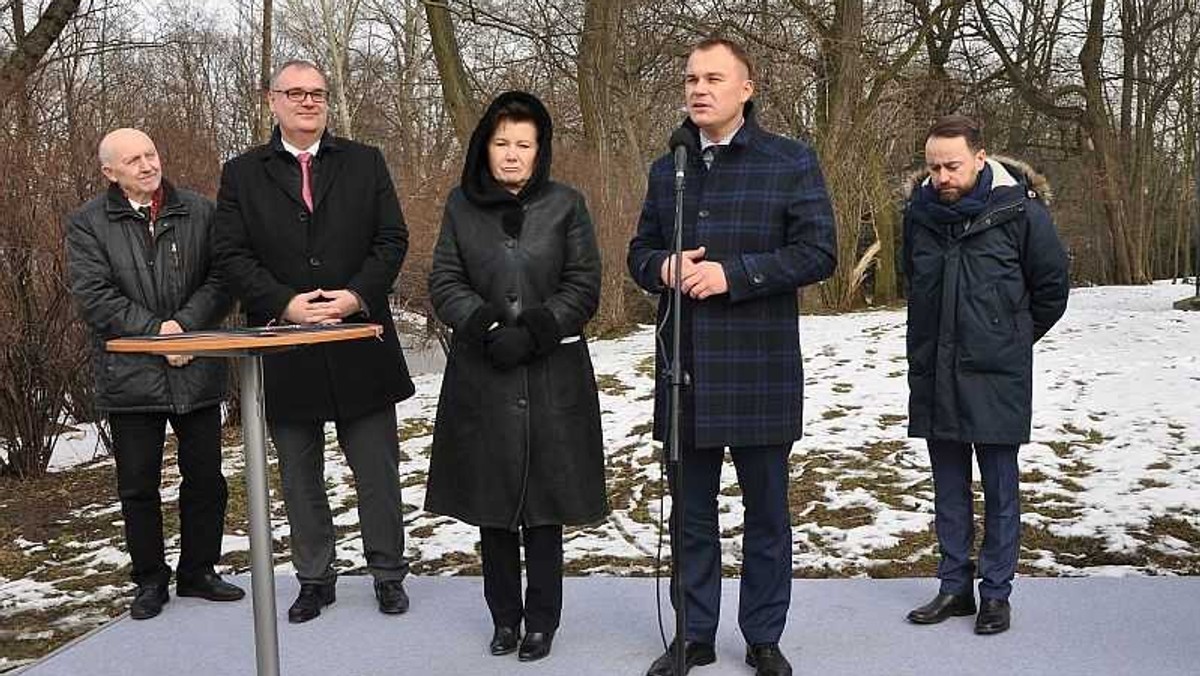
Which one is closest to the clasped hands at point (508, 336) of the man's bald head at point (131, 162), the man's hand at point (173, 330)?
the man's hand at point (173, 330)

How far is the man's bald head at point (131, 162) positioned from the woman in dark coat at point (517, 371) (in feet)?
3.72

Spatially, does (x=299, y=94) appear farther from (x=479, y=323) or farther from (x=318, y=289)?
(x=479, y=323)

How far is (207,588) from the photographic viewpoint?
3.89 metres

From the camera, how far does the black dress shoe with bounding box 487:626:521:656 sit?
3.28m

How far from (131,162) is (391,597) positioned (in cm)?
163

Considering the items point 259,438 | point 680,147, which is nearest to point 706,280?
point 680,147

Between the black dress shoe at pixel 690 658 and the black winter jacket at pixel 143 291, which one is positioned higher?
the black winter jacket at pixel 143 291

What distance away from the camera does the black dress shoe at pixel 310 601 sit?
3604mm

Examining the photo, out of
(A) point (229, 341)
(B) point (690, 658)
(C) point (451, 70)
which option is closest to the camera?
(A) point (229, 341)

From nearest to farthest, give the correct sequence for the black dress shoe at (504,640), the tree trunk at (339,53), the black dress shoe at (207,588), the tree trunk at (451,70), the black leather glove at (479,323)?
the black leather glove at (479,323)
the black dress shoe at (504,640)
the black dress shoe at (207,588)
the tree trunk at (451,70)
the tree trunk at (339,53)

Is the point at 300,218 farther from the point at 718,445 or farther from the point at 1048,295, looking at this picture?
the point at 1048,295

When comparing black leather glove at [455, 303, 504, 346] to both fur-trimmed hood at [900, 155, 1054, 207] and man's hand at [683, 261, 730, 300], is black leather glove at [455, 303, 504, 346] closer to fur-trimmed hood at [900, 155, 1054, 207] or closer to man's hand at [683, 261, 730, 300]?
man's hand at [683, 261, 730, 300]

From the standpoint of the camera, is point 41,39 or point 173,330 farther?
point 41,39

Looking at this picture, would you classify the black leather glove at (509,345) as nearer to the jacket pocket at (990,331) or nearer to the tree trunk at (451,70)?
the jacket pocket at (990,331)
